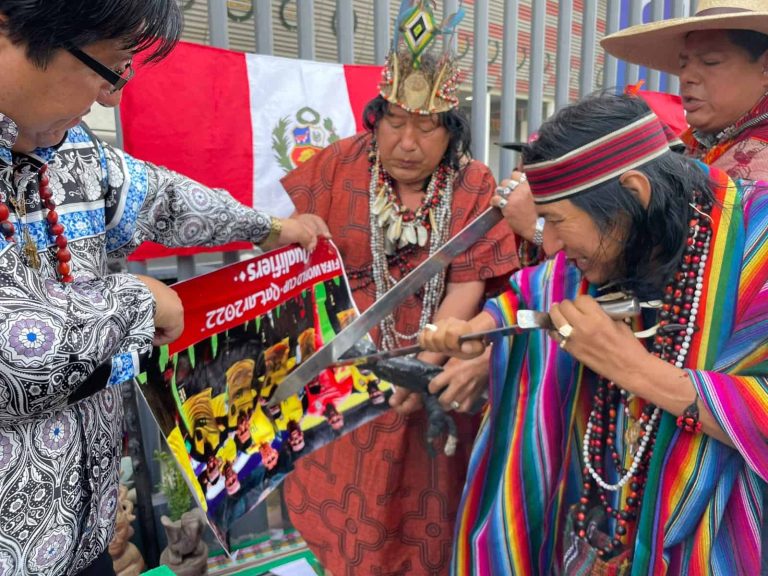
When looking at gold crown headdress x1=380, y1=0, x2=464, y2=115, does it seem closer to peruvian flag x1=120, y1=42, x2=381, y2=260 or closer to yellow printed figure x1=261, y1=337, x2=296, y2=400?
peruvian flag x1=120, y1=42, x2=381, y2=260

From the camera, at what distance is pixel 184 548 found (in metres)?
2.53

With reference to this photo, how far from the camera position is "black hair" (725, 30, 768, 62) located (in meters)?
1.86

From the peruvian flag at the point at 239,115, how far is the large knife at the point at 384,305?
969mm

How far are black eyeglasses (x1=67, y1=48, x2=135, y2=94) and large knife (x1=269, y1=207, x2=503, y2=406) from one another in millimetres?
834

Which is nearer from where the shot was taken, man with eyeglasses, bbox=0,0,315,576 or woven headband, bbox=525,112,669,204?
man with eyeglasses, bbox=0,0,315,576

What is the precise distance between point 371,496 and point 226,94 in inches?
63.5

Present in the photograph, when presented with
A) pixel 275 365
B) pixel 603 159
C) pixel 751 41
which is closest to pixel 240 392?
pixel 275 365

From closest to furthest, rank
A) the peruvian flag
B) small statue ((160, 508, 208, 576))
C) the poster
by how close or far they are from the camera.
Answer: the poster, the peruvian flag, small statue ((160, 508, 208, 576))

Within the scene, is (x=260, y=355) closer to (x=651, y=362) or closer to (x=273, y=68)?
(x=651, y=362)

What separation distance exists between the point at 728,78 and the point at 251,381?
1677mm

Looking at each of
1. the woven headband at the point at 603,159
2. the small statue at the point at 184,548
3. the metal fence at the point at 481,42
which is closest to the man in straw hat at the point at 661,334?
the woven headband at the point at 603,159

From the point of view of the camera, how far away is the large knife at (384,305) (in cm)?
166

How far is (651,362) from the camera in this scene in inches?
47.8

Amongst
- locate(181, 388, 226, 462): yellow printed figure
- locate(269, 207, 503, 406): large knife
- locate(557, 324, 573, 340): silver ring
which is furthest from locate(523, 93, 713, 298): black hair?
locate(181, 388, 226, 462): yellow printed figure
